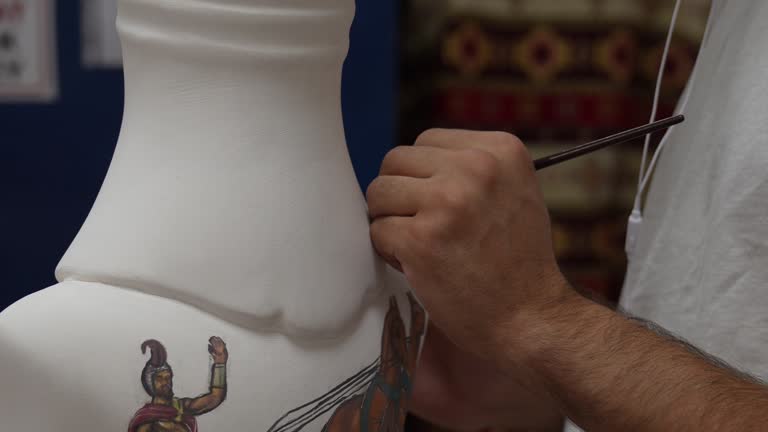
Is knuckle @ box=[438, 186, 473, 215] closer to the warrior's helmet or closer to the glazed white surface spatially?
the glazed white surface

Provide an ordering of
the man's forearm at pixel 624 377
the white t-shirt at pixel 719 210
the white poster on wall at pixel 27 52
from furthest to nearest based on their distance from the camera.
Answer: the white poster on wall at pixel 27 52 → the white t-shirt at pixel 719 210 → the man's forearm at pixel 624 377

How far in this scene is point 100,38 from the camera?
2025 millimetres

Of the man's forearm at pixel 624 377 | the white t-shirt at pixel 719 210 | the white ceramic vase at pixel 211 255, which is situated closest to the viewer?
the white ceramic vase at pixel 211 255

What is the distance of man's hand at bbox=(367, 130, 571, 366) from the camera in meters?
0.85

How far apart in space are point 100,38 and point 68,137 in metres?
0.23

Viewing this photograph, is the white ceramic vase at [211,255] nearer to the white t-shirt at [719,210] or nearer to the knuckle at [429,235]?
the knuckle at [429,235]

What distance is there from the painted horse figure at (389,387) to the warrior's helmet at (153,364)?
165mm

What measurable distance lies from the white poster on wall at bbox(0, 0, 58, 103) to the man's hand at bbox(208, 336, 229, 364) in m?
1.45

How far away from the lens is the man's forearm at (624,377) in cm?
84

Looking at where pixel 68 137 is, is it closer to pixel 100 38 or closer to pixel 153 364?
pixel 100 38

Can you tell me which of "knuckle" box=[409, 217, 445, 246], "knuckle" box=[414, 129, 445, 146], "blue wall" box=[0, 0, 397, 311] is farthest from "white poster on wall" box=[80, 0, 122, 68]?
"knuckle" box=[409, 217, 445, 246]

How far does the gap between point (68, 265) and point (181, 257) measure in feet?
0.33

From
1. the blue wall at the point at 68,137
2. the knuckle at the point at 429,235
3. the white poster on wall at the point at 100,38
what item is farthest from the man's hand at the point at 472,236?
the white poster on wall at the point at 100,38

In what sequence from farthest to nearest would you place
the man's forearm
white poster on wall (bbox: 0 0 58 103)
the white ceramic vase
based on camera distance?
white poster on wall (bbox: 0 0 58 103)
the man's forearm
the white ceramic vase
